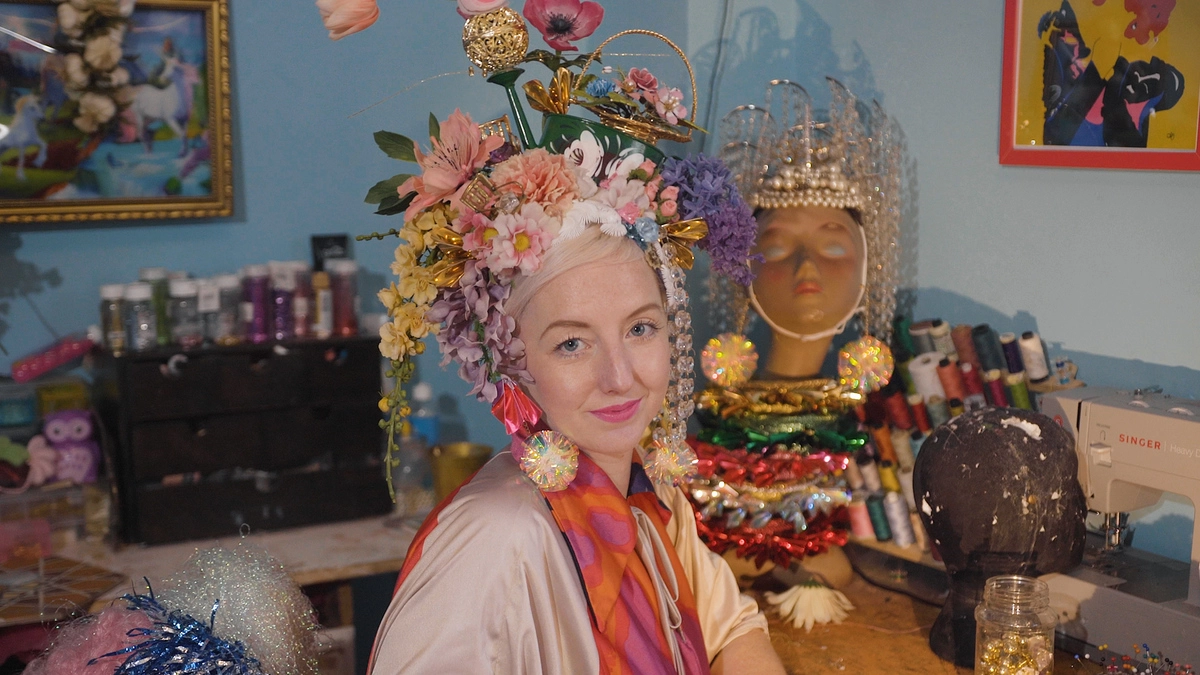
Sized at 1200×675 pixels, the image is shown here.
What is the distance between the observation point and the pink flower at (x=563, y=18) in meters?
1.43

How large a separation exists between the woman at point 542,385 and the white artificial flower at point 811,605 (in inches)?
19.5

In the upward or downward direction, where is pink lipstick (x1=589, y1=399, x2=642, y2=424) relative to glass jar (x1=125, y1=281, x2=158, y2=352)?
downward

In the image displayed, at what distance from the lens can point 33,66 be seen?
219 cm

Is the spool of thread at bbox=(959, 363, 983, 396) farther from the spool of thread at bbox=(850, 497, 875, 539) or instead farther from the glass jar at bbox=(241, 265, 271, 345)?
the glass jar at bbox=(241, 265, 271, 345)

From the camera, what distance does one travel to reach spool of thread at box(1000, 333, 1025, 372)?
6.43ft

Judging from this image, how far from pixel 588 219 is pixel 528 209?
88mm

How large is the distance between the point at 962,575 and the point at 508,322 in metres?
0.86

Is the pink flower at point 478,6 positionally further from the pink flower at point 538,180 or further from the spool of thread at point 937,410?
the spool of thread at point 937,410

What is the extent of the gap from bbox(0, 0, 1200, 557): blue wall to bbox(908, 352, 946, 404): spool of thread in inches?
6.8

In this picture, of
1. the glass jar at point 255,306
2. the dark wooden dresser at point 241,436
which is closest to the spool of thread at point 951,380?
the dark wooden dresser at point 241,436

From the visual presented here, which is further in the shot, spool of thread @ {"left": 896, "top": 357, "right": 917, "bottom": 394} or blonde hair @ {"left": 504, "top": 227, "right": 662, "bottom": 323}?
spool of thread @ {"left": 896, "top": 357, "right": 917, "bottom": 394}

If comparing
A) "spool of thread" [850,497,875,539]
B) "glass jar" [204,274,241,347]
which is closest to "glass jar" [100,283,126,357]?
"glass jar" [204,274,241,347]

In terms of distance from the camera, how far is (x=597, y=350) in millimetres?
1353

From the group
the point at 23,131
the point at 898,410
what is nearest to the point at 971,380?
the point at 898,410
